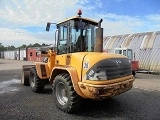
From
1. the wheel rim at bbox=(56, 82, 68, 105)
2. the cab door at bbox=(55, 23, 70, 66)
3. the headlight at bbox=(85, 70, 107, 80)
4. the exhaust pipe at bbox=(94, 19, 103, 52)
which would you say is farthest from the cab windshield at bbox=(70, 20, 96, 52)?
the headlight at bbox=(85, 70, 107, 80)

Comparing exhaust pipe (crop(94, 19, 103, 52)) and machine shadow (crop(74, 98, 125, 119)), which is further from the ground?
exhaust pipe (crop(94, 19, 103, 52))

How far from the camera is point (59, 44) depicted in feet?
21.9

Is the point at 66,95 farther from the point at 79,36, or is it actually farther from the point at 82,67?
the point at 79,36

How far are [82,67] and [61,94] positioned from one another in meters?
1.35

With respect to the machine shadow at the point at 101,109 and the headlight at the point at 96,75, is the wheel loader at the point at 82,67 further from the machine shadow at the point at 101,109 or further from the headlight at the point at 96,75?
the machine shadow at the point at 101,109

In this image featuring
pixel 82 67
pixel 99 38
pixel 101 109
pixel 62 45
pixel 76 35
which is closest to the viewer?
pixel 82 67

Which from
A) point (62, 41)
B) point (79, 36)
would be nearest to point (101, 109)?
point (79, 36)

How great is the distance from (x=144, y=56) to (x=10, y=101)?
1677cm

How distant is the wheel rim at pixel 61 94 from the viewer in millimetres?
5924

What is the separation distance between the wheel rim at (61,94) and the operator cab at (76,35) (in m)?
1.05

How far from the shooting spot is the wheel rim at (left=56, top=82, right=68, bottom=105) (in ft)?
19.4

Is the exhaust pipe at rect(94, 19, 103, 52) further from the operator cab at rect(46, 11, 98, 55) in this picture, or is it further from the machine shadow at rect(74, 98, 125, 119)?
the machine shadow at rect(74, 98, 125, 119)

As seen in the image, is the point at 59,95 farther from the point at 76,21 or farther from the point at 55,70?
the point at 76,21

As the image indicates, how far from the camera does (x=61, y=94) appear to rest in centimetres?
607
